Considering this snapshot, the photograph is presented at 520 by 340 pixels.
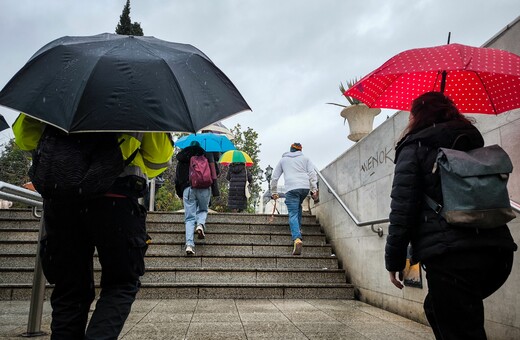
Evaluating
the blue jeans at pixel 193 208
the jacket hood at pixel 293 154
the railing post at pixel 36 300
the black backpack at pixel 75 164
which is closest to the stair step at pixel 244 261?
the blue jeans at pixel 193 208

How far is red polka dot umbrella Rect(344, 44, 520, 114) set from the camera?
7.23 ft

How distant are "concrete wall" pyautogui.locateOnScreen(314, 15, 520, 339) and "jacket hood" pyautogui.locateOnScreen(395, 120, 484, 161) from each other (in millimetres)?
1136

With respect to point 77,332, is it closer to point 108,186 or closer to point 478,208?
point 108,186

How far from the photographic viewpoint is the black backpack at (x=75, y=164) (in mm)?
1712

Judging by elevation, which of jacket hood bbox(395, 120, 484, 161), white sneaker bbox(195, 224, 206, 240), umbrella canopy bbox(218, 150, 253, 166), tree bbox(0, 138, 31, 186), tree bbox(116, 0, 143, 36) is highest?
tree bbox(116, 0, 143, 36)

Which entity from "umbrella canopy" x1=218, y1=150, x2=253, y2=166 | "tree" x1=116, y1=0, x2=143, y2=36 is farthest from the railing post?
"tree" x1=116, y1=0, x2=143, y2=36

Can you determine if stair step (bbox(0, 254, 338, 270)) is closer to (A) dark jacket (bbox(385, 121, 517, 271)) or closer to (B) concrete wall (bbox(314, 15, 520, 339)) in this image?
(B) concrete wall (bbox(314, 15, 520, 339))

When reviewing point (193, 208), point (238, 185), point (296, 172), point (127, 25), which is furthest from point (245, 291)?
point (127, 25)

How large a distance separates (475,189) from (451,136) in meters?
0.31

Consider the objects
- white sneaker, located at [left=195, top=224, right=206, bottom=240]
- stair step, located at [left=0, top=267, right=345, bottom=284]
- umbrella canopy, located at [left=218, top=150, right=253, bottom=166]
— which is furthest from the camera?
umbrella canopy, located at [left=218, top=150, right=253, bottom=166]

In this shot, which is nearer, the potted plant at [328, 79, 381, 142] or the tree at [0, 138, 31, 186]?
the potted plant at [328, 79, 381, 142]

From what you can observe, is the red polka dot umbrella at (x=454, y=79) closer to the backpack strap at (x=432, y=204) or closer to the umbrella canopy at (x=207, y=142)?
the backpack strap at (x=432, y=204)

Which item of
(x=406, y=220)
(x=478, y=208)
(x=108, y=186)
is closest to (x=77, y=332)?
(x=108, y=186)

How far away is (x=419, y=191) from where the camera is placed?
1.88 meters
